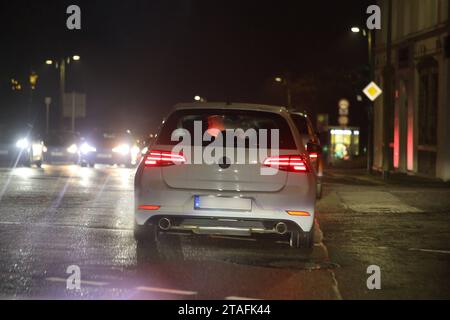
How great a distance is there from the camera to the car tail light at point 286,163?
968 cm

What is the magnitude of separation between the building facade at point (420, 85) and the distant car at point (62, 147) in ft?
40.0

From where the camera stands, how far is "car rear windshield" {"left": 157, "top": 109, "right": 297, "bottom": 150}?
32.2ft

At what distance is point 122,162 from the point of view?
110 feet

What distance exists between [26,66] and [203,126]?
60933 millimetres

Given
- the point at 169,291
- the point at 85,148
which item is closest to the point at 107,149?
the point at 85,148

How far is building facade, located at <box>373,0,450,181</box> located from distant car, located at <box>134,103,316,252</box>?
16.9 meters

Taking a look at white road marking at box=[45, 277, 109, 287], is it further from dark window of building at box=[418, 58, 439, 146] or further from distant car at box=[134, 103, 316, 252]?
dark window of building at box=[418, 58, 439, 146]

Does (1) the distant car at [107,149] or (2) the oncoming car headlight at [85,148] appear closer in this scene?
(2) the oncoming car headlight at [85,148]

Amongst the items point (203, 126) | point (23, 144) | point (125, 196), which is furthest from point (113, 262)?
point (23, 144)

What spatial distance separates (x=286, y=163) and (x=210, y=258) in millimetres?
1353

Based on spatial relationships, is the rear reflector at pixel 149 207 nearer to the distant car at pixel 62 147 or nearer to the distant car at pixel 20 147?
the distant car at pixel 20 147

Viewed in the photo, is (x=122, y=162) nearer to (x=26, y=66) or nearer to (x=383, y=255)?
(x=383, y=255)

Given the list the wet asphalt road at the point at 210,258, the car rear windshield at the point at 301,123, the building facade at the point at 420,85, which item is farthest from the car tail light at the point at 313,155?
the building facade at the point at 420,85

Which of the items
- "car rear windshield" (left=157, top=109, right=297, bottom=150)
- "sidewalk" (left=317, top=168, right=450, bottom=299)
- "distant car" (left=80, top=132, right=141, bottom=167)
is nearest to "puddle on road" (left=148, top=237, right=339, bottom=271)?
"sidewalk" (left=317, top=168, right=450, bottom=299)
